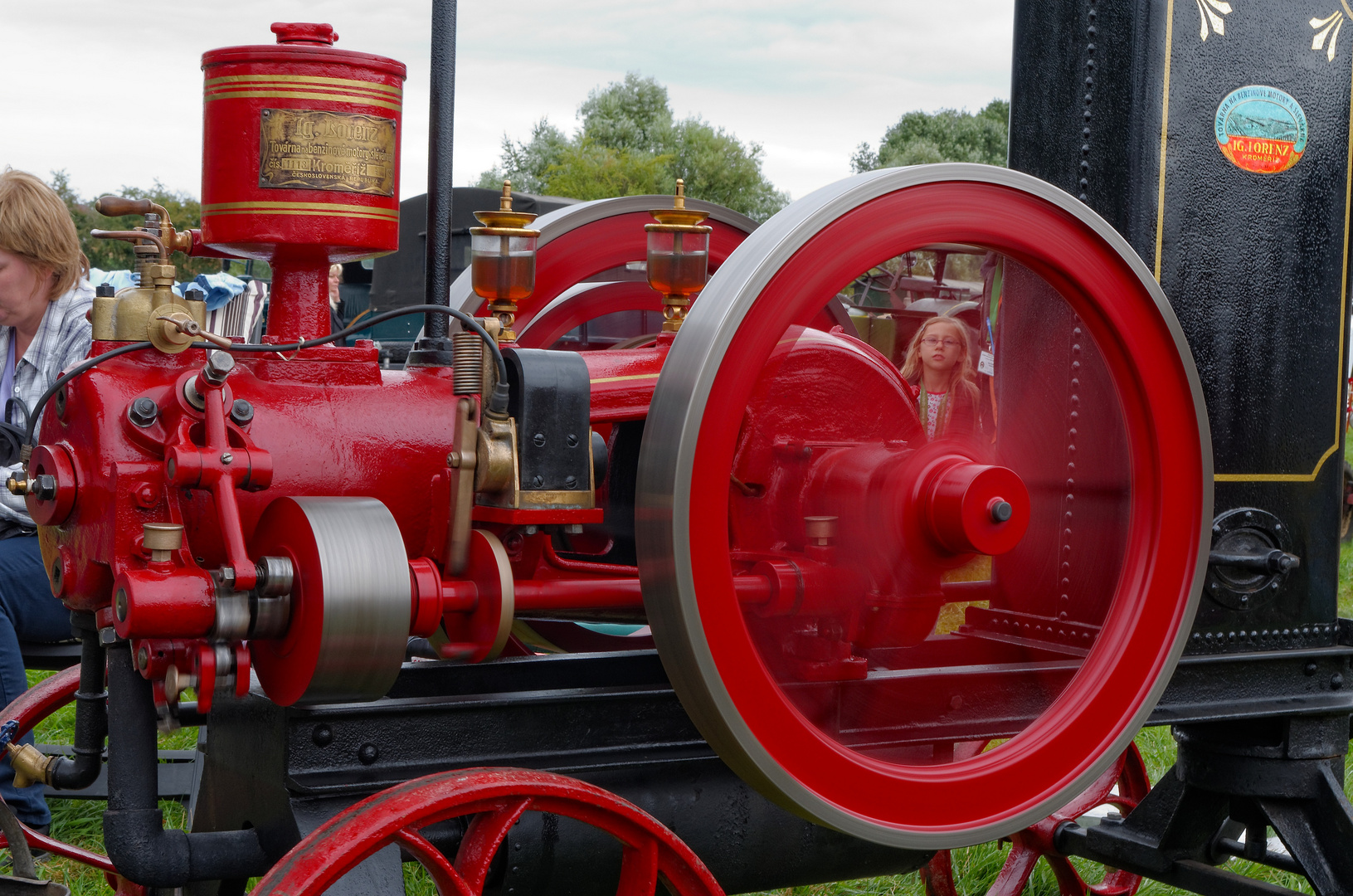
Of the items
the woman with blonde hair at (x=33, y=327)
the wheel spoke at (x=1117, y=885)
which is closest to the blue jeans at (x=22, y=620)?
the woman with blonde hair at (x=33, y=327)

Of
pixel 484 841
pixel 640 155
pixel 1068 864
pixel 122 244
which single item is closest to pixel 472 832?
pixel 484 841

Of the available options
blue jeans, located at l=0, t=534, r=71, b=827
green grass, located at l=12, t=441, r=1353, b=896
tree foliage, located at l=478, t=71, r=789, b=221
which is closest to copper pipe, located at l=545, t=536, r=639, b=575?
green grass, located at l=12, t=441, r=1353, b=896

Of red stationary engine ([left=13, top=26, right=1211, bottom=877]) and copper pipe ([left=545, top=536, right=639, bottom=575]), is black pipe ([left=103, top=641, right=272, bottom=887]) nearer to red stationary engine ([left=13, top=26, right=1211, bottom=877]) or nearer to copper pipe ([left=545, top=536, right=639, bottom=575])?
red stationary engine ([left=13, top=26, right=1211, bottom=877])

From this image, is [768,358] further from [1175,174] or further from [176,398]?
[1175,174]

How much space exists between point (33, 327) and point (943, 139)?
112ft

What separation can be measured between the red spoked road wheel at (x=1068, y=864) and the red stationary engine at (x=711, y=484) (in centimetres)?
103

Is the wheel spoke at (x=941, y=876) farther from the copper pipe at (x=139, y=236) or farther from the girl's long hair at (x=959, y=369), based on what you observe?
the copper pipe at (x=139, y=236)

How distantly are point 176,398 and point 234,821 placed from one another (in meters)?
0.69

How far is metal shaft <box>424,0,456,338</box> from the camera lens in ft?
5.75

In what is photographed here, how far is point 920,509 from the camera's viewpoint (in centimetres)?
163

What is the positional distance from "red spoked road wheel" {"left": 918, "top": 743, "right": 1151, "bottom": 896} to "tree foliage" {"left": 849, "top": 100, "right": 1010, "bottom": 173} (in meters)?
29.9

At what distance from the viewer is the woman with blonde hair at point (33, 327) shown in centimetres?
266

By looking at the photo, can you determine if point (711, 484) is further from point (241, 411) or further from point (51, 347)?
point (51, 347)

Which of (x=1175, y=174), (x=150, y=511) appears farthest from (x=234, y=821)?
(x=1175, y=174)
